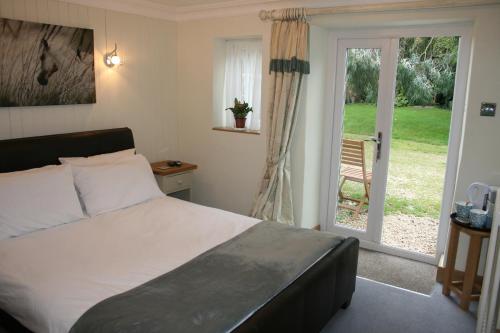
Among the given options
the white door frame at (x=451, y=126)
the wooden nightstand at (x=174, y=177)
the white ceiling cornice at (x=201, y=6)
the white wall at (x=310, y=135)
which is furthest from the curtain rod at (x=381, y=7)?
the wooden nightstand at (x=174, y=177)

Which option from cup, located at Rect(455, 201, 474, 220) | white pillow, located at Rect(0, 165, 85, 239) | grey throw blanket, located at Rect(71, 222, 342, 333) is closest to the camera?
grey throw blanket, located at Rect(71, 222, 342, 333)

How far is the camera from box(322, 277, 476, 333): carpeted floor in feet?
9.27

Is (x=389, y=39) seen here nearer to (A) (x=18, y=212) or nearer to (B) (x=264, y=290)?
(B) (x=264, y=290)

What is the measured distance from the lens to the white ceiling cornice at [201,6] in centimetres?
366

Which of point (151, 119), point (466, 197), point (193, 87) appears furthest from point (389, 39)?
point (151, 119)

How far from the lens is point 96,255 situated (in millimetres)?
2543

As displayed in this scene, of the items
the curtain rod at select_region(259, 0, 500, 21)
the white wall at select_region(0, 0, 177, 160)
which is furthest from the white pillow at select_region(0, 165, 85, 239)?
the curtain rod at select_region(259, 0, 500, 21)

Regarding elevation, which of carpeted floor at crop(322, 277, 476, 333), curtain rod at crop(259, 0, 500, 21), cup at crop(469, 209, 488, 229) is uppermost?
curtain rod at crop(259, 0, 500, 21)

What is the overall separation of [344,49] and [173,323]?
307 centimetres

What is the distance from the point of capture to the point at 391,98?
3.82m

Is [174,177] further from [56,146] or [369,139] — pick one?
[369,139]

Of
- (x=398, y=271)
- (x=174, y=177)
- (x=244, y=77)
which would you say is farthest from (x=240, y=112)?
(x=398, y=271)

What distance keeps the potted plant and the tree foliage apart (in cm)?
105

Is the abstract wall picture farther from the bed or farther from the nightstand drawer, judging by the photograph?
the nightstand drawer
